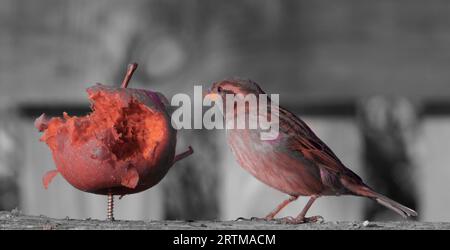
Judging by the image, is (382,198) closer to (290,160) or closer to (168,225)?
(290,160)

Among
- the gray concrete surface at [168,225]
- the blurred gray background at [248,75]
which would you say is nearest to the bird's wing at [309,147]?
the gray concrete surface at [168,225]

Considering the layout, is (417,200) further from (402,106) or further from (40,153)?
(40,153)

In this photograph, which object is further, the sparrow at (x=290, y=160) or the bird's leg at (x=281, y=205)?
the bird's leg at (x=281, y=205)

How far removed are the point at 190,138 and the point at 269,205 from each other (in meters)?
0.77

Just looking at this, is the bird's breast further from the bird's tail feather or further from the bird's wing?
the bird's tail feather

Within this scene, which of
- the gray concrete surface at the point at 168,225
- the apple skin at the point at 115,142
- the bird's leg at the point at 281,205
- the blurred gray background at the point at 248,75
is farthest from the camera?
the blurred gray background at the point at 248,75

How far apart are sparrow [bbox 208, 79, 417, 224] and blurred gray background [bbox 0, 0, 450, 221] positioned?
91.4 inches

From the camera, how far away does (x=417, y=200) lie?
8297 mm

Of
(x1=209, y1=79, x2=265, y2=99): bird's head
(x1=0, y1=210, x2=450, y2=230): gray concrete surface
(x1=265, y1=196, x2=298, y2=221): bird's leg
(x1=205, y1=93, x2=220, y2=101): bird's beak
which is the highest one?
(x1=209, y1=79, x2=265, y2=99): bird's head

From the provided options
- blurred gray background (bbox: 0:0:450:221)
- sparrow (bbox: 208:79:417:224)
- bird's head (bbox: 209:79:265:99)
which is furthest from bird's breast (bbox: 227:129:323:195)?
blurred gray background (bbox: 0:0:450:221)

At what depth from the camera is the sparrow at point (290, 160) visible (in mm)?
5656

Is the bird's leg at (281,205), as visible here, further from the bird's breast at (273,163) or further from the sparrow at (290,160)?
the bird's breast at (273,163)


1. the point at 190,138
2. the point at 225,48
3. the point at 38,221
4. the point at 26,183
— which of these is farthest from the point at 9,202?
the point at 38,221

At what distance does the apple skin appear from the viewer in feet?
18.2
